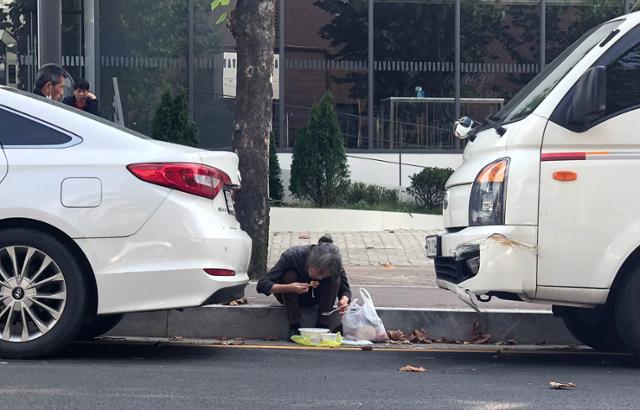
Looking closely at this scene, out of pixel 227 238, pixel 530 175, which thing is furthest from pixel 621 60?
pixel 227 238

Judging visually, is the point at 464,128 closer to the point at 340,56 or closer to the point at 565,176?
the point at 565,176

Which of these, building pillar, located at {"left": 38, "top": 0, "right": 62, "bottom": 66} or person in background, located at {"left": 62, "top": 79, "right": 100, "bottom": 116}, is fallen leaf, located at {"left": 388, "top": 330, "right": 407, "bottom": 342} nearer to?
person in background, located at {"left": 62, "top": 79, "right": 100, "bottom": 116}

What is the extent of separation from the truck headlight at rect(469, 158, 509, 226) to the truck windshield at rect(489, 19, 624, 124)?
400 millimetres

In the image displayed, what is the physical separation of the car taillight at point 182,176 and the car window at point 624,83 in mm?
2360

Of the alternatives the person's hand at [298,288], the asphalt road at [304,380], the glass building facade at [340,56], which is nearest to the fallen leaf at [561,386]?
the asphalt road at [304,380]

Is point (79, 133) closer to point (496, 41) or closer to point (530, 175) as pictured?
point (530, 175)

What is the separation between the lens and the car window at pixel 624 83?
6422mm

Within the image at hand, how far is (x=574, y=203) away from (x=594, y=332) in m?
1.50

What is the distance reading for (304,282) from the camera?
25.5 feet

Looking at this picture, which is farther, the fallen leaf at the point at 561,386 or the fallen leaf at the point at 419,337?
the fallen leaf at the point at 419,337

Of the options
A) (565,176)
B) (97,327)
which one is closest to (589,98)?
(565,176)

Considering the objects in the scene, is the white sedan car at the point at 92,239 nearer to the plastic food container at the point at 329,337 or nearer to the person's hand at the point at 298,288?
the person's hand at the point at 298,288

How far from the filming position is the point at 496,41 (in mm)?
18781

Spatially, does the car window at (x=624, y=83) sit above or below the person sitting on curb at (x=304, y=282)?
above
